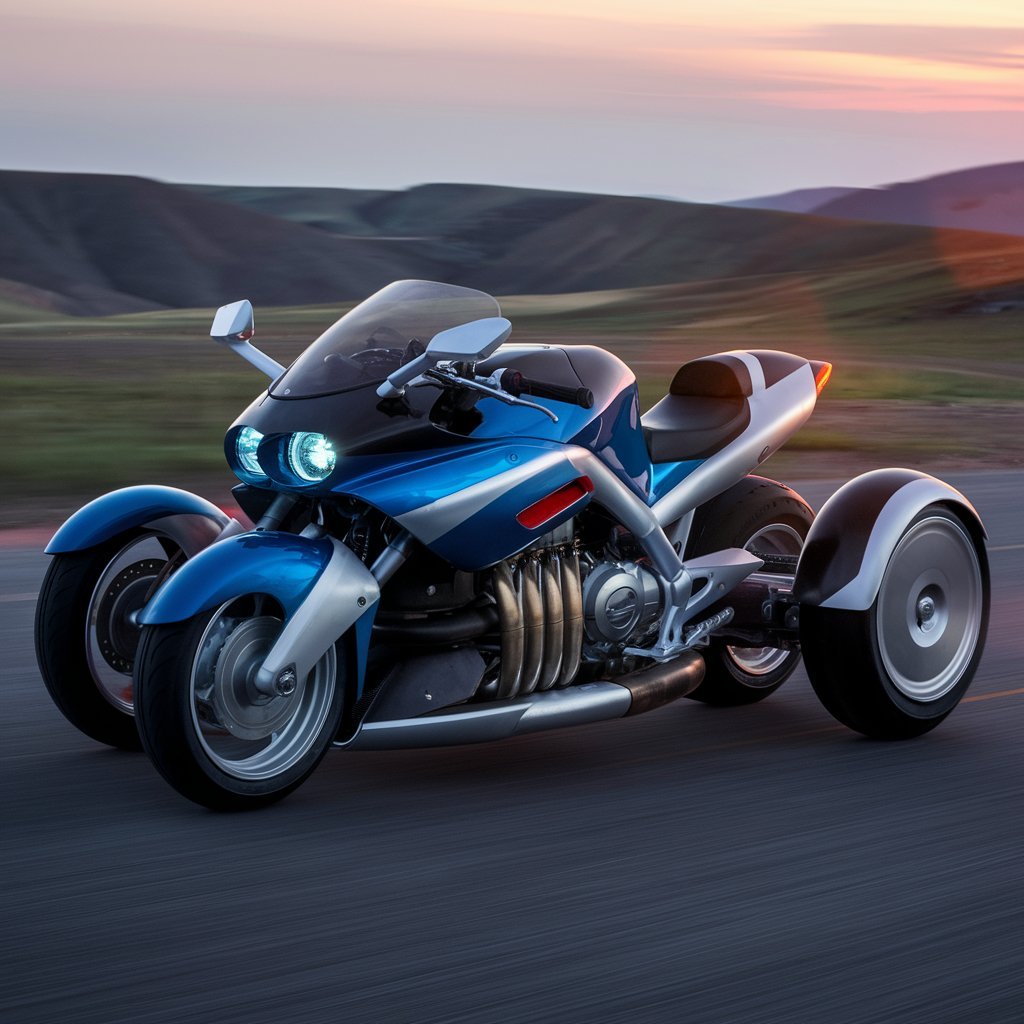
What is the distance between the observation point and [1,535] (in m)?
11.6

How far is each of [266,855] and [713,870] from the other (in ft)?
3.90

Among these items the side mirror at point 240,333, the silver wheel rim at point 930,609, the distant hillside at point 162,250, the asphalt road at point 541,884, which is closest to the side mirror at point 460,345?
the side mirror at point 240,333

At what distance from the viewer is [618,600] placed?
546 cm

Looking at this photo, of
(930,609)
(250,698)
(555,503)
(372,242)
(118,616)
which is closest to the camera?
(250,698)

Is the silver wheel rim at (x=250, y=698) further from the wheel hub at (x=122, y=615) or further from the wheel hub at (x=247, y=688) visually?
the wheel hub at (x=122, y=615)

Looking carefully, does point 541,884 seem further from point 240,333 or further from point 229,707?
point 240,333

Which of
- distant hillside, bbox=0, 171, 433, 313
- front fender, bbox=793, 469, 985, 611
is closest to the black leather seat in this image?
front fender, bbox=793, 469, 985, 611

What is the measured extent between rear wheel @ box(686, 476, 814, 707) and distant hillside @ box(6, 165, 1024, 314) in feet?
297

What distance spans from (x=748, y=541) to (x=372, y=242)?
118895 mm

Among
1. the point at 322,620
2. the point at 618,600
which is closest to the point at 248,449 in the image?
the point at 322,620

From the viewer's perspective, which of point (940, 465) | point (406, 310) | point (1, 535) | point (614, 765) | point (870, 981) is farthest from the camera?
point (940, 465)

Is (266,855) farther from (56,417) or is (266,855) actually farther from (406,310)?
(56,417)

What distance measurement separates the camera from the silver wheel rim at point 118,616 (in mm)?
5500

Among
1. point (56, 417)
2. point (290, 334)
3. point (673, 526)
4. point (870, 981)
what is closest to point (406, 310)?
point (673, 526)
